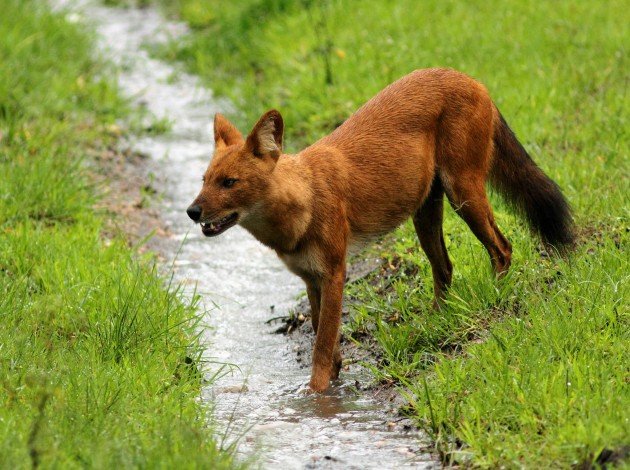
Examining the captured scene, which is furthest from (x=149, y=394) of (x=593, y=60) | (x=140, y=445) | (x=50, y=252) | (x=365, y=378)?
(x=593, y=60)

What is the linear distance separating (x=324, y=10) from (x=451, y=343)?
5.37 metres

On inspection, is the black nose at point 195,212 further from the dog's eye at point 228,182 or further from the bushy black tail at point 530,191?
the bushy black tail at point 530,191

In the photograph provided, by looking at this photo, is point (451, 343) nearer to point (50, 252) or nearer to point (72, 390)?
point (72, 390)

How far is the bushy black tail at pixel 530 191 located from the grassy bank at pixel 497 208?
16 centimetres

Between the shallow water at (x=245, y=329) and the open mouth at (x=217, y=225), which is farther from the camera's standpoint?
the open mouth at (x=217, y=225)

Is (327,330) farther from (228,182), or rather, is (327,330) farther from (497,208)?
(497,208)

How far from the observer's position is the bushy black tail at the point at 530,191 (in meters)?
5.38

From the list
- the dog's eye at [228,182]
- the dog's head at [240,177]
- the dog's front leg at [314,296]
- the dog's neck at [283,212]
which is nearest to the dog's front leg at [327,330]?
the dog's front leg at [314,296]

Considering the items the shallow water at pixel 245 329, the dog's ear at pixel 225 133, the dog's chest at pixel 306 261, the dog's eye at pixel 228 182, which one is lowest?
the shallow water at pixel 245 329

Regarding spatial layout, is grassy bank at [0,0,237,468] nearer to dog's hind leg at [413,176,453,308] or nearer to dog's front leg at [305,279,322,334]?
dog's front leg at [305,279,322,334]

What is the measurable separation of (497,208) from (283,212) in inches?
70.9

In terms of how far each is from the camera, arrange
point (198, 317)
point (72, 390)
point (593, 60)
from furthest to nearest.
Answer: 1. point (593, 60)
2. point (198, 317)
3. point (72, 390)

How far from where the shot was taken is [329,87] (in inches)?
326

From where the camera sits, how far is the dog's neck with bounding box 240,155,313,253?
16.4ft
